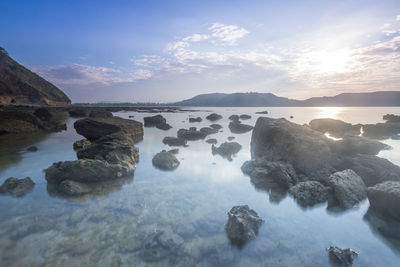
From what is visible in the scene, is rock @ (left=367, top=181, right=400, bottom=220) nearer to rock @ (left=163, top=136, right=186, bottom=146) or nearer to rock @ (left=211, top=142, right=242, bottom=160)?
rock @ (left=211, top=142, right=242, bottom=160)

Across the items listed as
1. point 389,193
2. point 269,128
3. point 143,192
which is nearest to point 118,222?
point 143,192

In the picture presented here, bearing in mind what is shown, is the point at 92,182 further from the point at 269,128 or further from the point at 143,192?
the point at 269,128

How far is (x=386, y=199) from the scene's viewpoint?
6.41 metres

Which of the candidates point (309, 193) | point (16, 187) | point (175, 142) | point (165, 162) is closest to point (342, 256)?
point (309, 193)

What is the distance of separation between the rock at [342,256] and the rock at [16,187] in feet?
34.3

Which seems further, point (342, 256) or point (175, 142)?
point (175, 142)

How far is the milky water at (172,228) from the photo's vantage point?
15.3ft

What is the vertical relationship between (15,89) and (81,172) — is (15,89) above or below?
above

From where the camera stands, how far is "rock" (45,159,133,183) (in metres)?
8.65

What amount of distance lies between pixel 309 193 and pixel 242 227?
3850 millimetres

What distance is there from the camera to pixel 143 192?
26.9 feet

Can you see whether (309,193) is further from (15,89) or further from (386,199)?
(15,89)

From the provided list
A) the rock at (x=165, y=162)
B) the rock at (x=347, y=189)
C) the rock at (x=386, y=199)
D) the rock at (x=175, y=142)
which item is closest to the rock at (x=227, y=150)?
the rock at (x=175, y=142)

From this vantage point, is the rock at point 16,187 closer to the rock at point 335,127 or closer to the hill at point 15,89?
the rock at point 335,127
